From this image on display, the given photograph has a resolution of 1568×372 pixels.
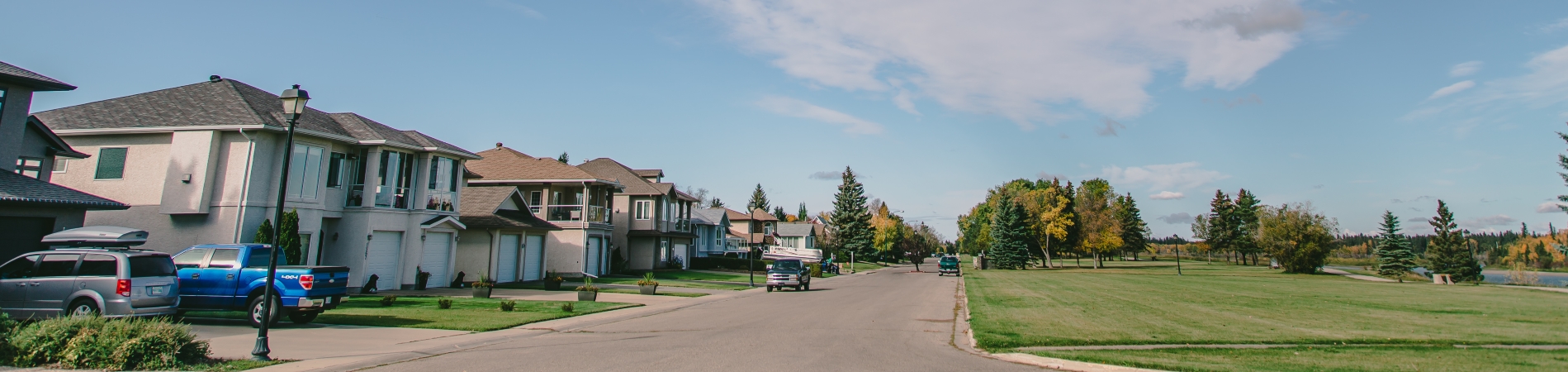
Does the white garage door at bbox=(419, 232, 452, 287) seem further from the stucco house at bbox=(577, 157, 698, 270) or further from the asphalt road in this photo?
the stucco house at bbox=(577, 157, 698, 270)

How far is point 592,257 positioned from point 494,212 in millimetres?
6870

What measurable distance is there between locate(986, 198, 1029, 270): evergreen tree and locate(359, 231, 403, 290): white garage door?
52.6 m

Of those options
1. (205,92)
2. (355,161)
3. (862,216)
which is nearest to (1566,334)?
(355,161)

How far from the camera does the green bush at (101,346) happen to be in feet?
27.8

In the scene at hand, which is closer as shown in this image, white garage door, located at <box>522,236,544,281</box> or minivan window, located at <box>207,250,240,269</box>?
minivan window, located at <box>207,250,240,269</box>

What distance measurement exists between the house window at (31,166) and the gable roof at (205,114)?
1.52 meters

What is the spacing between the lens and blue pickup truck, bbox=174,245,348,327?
13.2m

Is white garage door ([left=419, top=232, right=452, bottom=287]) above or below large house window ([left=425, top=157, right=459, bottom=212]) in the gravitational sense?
below

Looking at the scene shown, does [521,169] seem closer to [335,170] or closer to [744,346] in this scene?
[335,170]

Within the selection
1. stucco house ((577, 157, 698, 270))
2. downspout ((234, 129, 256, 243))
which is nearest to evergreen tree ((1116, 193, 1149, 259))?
stucco house ((577, 157, 698, 270))

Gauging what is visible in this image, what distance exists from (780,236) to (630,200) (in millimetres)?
45678

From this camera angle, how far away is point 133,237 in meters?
14.8

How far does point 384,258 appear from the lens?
24.7m

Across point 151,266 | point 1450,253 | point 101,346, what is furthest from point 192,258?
point 1450,253
